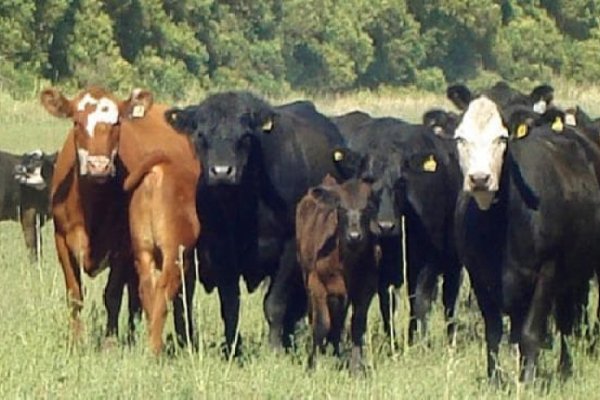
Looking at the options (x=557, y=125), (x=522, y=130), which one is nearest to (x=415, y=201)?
(x=557, y=125)

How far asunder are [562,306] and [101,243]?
3175 millimetres

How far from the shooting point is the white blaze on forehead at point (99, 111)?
11.0 metres

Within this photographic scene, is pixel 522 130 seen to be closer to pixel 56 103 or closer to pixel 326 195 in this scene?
pixel 326 195

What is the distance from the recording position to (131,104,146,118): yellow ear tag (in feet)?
38.1

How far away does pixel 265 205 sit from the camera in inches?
472

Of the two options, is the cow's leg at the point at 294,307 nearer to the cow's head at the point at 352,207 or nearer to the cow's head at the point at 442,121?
the cow's head at the point at 352,207

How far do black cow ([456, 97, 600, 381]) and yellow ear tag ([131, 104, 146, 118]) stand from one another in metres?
2.50

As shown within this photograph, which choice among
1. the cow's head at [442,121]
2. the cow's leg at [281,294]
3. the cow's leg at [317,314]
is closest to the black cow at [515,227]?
the cow's head at [442,121]

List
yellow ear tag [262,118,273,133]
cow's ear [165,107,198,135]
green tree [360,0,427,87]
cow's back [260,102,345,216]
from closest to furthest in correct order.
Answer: cow's ear [165,107,198,135], yellow ear tag [262,118,273,133], cow's back [260,102,345,216], green tree [360,0,427,87]

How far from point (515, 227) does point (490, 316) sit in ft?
1.99

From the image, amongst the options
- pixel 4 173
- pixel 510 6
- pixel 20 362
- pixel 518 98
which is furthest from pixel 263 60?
pixel 20 362

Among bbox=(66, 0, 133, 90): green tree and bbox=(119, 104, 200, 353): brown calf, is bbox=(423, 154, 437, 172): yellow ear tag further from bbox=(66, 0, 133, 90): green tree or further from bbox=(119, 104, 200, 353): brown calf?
bbox=(66, 0, 133, 90): green tree

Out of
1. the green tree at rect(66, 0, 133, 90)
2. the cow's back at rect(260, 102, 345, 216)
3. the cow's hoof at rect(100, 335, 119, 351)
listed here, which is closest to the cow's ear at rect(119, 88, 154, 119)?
the cow's back at rect(260, 102, 345, 216)

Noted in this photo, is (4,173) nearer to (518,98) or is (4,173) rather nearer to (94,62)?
(518,98)
